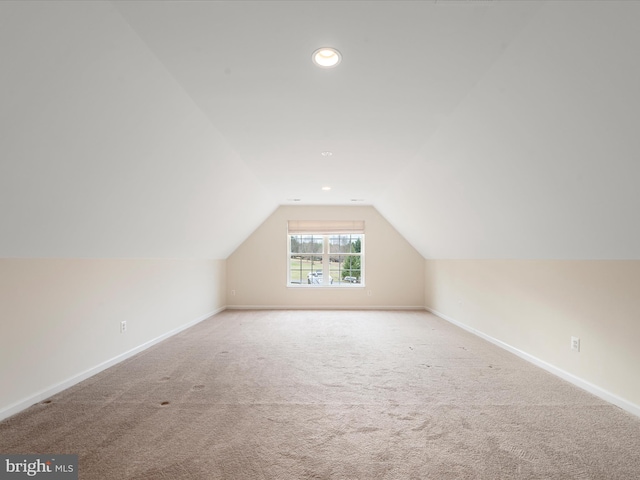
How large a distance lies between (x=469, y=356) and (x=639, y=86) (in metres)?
3.11

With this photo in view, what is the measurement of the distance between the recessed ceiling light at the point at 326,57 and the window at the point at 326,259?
535 centimetres

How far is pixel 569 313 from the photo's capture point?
3.18m

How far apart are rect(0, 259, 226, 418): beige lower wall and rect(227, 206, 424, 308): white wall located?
2.43 m

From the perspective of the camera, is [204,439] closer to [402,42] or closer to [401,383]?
[401,383]

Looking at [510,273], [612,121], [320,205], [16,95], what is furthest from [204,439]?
[320,205]

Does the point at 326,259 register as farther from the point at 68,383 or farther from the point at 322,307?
the point at 68,383

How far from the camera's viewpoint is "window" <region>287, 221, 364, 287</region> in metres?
7.37

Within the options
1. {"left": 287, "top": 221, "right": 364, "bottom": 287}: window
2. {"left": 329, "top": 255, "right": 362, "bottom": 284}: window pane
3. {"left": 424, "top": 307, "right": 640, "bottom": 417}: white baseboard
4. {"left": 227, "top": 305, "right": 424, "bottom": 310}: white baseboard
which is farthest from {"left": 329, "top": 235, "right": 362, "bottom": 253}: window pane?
{"left": 424, "top": 307, "right": 640, "bottom": 417}: white baseboard

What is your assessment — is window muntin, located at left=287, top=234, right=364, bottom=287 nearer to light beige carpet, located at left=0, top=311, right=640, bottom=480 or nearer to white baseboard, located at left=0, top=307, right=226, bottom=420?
white baseboard, located at left=0, top=307, right=226, bottom=420

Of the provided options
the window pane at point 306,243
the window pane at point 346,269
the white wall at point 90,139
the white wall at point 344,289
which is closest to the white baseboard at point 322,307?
the white wall at point 344,289

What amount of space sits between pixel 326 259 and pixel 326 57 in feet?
18.4

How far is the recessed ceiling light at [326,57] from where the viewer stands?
1.94 metres

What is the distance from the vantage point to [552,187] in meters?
2.50

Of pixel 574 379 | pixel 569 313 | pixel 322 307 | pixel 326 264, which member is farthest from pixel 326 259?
pixel 574 379
